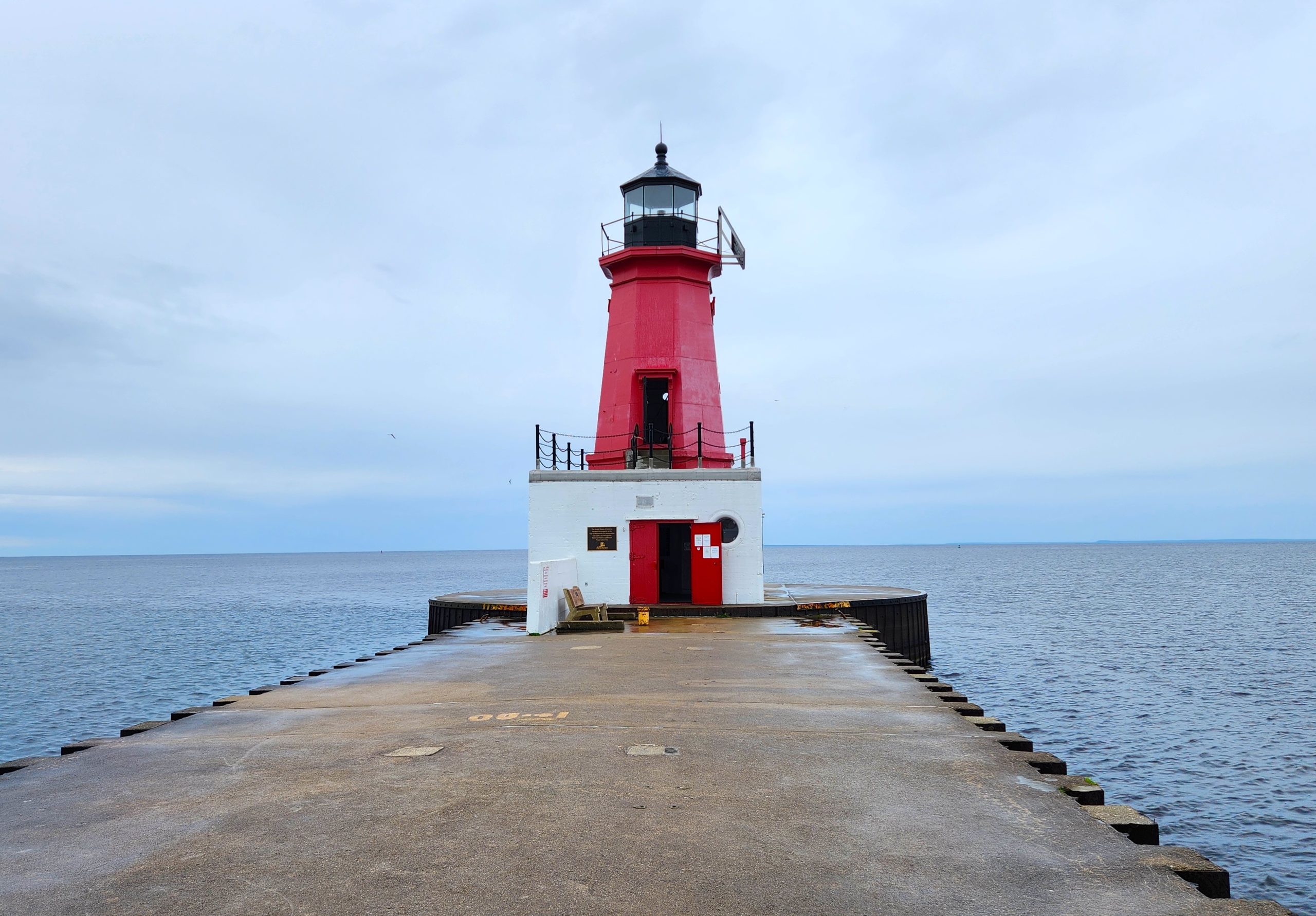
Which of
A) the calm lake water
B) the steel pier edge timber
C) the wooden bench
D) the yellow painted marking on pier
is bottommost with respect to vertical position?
the calm lake water

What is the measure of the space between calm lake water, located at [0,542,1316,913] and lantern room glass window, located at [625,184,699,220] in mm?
13910

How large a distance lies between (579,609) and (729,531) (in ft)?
12.2

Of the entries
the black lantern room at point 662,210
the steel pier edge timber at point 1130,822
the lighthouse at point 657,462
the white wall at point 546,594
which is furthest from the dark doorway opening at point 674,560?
the steel pier edge timber at point 1130,822

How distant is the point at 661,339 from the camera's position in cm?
2108

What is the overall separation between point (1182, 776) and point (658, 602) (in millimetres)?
10131

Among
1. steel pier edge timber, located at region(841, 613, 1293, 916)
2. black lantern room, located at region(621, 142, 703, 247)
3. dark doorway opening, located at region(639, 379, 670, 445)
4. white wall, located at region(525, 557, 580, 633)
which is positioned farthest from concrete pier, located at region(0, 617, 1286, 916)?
black lantern room, located at region(621, 142, 703, 247)

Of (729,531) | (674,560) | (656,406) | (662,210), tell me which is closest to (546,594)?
(729,531)

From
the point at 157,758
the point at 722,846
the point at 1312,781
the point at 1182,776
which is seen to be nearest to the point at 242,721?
the point at 157,758

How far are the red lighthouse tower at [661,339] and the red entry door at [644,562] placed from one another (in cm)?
211

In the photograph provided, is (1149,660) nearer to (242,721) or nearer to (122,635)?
(242,721)

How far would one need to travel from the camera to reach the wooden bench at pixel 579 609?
55.8ft

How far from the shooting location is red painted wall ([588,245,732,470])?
21.0 metres

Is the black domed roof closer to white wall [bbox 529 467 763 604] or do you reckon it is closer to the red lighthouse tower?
the red lighthouse tower

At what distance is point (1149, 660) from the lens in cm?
2722
